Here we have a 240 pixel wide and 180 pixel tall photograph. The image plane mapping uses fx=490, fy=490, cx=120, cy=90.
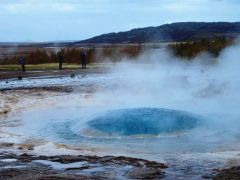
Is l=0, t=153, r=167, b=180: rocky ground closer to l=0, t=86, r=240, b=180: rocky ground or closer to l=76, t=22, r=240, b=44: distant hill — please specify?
l=0, t=86, r=240, b=180: rocky ground

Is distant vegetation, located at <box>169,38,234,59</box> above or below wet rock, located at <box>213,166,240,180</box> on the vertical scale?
above

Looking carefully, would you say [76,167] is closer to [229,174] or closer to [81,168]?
[81,168]

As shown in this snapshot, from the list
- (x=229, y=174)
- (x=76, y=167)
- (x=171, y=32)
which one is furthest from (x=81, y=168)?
(x=171, y=32)

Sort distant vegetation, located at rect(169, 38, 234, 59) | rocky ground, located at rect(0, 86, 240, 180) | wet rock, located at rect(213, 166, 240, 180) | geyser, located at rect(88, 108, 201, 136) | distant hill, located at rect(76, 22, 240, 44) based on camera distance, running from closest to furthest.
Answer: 1. wet rock, located at rect(213, 166, 240, 180)
2. rocky ground, located at rect(0, 86, 240, 180)
3. geyser, located at rect(88, 108, 201, 136)
4. distant vegetation, located at rect(169, 38, 234, 59)
5. distant hill, located at rect(76, 22, 240, 44)

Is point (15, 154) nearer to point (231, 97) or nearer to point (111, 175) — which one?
point (111, 175)

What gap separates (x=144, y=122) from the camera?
1116cm

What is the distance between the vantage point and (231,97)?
671 inches

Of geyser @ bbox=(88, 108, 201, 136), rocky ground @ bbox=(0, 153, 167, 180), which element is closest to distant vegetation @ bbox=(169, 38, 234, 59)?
geyser @ bbox=(88, 108, 201, 136)

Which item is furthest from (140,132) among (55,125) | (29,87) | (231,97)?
(29,87)

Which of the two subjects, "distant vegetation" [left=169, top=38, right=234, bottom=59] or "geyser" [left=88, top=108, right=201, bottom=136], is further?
"distant vegetation" [left=169, top=38, right=234, bottom=59]

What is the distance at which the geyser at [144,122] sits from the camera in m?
10.9

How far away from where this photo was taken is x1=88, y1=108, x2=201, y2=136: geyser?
10898mm

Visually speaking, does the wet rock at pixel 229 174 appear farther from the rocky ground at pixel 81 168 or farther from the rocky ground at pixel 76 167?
the rocky ground at pixel 76 167

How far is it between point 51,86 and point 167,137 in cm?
1188
